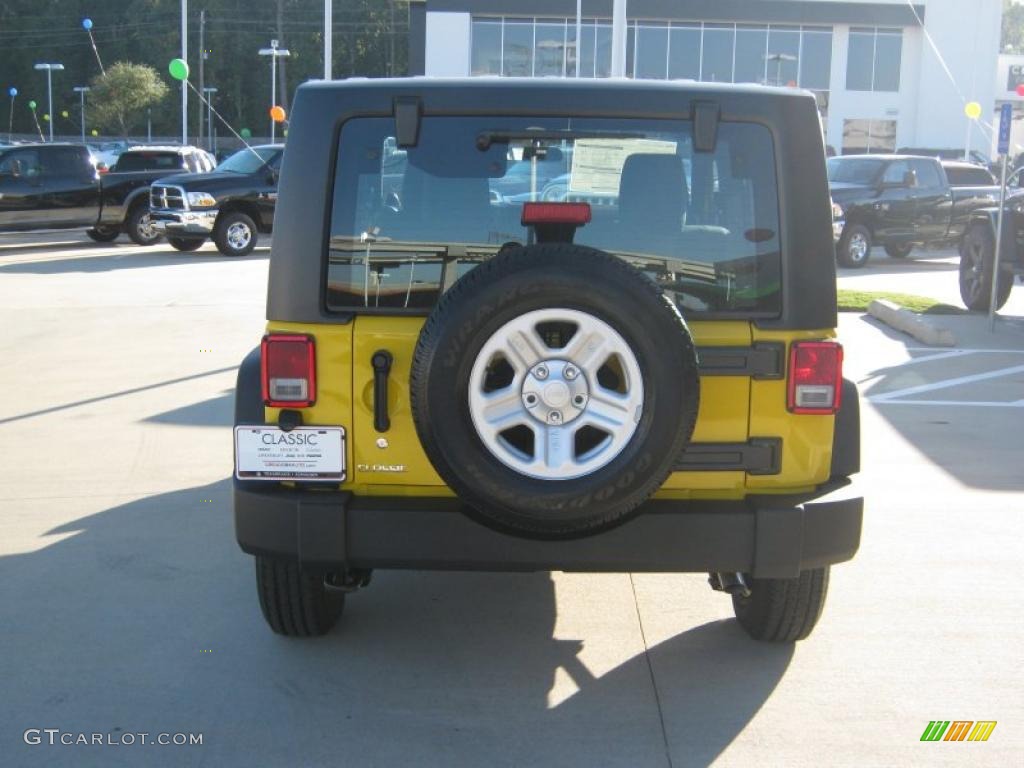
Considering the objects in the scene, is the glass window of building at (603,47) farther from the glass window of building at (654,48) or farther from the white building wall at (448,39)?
the white building wall at (448,39)

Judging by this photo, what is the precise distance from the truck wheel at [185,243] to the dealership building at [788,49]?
22.6 m

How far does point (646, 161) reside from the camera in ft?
13.2

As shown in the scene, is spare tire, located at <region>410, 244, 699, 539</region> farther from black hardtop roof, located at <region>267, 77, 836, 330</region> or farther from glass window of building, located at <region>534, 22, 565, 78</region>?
glass window of building, located at <region>534, 22, 565, 78</region>

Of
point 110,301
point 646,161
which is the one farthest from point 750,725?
point 110,301

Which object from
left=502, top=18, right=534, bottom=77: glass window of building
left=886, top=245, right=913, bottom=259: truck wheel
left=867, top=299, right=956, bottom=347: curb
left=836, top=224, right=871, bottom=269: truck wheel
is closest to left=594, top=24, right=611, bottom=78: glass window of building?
left=502, top=18, right=534, bottom=77: glass window of building

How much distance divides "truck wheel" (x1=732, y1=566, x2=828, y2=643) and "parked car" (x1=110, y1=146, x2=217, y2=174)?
20.9 metres

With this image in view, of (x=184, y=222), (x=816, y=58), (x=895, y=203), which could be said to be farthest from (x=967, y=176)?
(x=816, y=58)

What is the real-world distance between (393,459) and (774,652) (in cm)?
169

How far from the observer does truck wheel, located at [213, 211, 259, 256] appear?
2097 cm

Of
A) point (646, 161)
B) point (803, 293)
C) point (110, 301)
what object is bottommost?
point (110, 301)

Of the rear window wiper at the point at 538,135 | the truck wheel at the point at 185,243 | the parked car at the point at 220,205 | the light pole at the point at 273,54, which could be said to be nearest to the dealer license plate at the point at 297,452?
the rear window wiper at the point at 538,135

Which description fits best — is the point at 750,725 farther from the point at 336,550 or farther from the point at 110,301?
the point at 110,301

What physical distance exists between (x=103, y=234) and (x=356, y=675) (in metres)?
20.8

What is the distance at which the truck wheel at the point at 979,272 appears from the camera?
1387 centimetres
